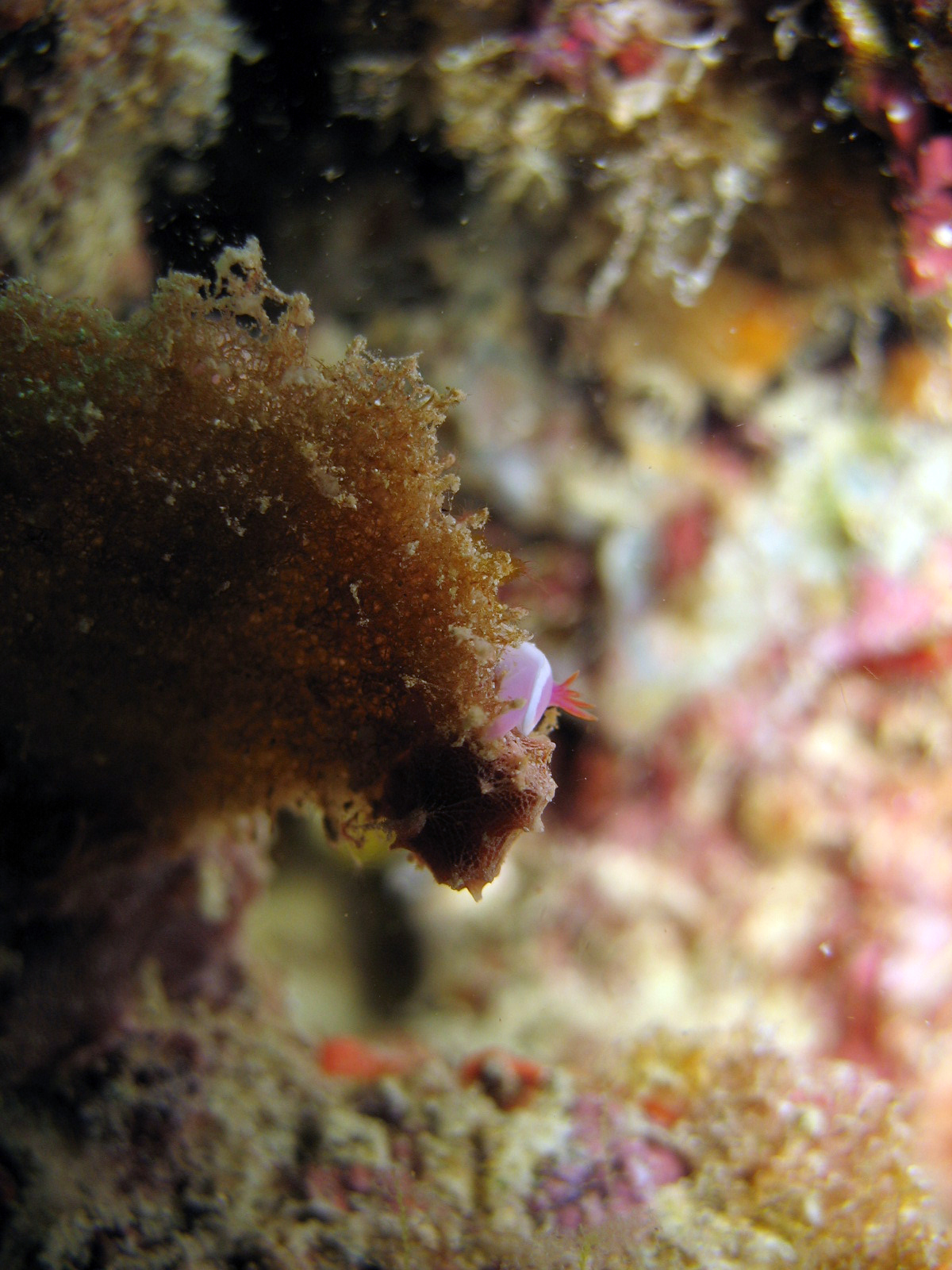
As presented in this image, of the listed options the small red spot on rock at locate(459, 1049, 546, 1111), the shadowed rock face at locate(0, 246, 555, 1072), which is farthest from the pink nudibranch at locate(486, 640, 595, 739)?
the small red spot on rock at locate(459, 1049, 546, 1111)

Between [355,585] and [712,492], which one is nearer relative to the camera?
[355,585]

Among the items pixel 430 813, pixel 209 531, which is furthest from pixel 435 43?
pixel 430 813

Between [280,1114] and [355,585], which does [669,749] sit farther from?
[355,585]

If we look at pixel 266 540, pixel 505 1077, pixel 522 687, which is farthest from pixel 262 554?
pixel 505 1077

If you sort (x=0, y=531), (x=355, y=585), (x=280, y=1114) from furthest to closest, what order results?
(x=280, y=1114)
(x=0, y=531)
(x=355, y=585)

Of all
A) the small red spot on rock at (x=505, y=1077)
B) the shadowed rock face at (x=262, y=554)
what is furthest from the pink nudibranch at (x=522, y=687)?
the small red spot on rock at (x=505, y=1077)

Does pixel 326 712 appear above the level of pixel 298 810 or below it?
above

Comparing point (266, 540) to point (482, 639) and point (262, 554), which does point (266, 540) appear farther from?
point (482, 639)

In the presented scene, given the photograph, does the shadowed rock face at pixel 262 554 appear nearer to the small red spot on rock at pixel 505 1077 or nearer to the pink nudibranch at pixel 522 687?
the pink nudibranch at pixel 522 687
